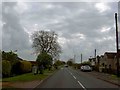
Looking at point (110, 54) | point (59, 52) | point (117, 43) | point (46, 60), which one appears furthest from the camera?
point (110, 54)

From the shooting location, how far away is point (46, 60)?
53719 mm

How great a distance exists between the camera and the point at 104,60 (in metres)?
99.2

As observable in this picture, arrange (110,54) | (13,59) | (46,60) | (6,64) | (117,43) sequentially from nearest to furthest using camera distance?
1. (6,64)
2. (117,43)
3. (13,59)
4. (46,60)
5. (110,54)

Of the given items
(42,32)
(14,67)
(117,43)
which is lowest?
(14,67)

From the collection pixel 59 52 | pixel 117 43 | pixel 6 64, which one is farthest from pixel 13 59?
pixel 59 52

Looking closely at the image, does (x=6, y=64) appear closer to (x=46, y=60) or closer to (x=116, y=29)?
(x=116, y=29)

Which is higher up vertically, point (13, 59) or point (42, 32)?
point (42, 32)

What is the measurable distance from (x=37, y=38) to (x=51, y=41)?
4.60m

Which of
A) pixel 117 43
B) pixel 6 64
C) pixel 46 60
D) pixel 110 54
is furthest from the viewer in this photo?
pixel 110 54

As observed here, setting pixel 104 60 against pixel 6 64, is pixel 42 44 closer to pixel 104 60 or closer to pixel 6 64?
pixel 104 60

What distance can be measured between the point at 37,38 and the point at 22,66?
42.4 m

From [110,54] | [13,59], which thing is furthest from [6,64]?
[110,54]

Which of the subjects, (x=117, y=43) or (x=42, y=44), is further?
(x=42, y=44)

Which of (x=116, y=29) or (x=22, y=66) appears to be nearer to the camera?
(x=116, y=29)
